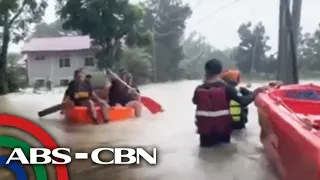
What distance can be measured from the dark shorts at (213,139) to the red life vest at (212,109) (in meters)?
0.09

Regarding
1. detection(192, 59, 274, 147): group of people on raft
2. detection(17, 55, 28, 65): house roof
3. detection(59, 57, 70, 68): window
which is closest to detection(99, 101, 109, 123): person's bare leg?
detection(192, 59, 274, 147): group of people on raft

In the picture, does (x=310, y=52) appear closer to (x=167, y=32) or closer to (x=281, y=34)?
(x=167, y=32)

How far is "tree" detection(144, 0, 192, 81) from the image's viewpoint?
2859 cm

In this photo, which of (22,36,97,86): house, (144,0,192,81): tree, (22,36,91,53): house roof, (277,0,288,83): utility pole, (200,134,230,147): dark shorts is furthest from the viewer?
(144,0,192,81): tree

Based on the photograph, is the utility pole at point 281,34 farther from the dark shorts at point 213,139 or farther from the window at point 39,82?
the window at point 39,82

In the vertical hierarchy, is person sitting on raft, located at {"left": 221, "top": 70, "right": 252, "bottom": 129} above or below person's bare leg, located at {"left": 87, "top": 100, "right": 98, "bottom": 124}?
above

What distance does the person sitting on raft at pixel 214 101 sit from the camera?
14.8ft

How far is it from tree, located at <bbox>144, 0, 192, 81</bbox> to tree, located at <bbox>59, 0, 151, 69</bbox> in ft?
24.6

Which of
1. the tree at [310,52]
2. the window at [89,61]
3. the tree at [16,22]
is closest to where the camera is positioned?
the tree at [310,52]

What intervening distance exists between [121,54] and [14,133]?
20.6m

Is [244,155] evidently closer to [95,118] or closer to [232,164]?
[232,164]

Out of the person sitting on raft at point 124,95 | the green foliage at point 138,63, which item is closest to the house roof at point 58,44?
the green foliage at point 138,63

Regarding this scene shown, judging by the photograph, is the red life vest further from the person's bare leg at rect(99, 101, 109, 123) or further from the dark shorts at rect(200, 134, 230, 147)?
the person's bare leg at rect(99, 101, 109, 123)

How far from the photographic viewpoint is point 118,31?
20516 millimetres
